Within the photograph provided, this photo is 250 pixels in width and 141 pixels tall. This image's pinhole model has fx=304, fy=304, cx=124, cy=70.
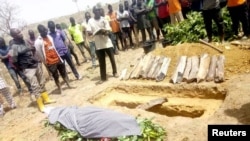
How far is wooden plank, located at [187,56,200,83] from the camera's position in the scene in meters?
6.35

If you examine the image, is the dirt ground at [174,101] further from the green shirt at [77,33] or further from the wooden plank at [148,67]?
the green shirt at [77,33]

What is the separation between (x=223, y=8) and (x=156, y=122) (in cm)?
443

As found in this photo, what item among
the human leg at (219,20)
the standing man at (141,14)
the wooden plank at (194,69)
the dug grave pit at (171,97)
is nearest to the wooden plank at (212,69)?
the dug grave pit at (171,97)

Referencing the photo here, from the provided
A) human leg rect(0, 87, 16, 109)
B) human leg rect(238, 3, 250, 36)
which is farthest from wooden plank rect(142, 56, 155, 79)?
human leg rect(0, 87, 16, 109)

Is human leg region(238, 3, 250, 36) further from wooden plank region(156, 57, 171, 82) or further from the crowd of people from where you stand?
wooden plank region(156, 57, 171, 82)

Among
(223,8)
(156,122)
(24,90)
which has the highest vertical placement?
(223,8)

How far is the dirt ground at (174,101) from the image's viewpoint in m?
4.60

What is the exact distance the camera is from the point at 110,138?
14.9ft

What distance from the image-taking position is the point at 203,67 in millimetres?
6402

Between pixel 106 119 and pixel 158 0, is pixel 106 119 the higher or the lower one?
the lower one

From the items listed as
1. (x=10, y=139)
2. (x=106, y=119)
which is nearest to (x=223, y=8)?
(x=106, y=119)

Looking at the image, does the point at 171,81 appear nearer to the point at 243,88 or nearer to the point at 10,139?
the point at 243,88

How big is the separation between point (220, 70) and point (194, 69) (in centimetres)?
59

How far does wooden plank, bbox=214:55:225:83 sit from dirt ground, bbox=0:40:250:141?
0.30ft
